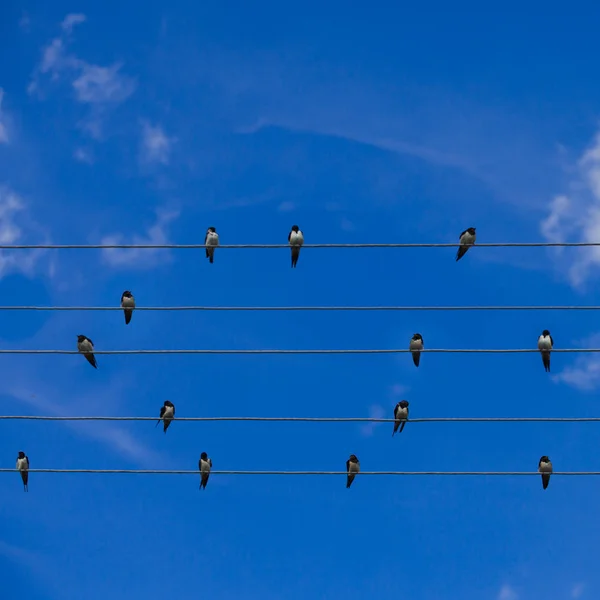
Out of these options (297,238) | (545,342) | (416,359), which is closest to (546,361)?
(545,342)

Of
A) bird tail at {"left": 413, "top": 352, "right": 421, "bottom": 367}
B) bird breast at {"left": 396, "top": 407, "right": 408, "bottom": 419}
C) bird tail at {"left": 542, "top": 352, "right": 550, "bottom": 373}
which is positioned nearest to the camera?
bird tail at {"left": 542, "top": 352, "right": 550, "bottom": 373}

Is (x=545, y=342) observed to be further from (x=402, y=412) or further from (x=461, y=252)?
(x=402, y=412)

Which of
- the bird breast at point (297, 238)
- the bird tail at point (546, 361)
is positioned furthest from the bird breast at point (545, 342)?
the bird breast at point (297, 238)

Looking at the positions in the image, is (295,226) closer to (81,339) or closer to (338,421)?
(81,339)

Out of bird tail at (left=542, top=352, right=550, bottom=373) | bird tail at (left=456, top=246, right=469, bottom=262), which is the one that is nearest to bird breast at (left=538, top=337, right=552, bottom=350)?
bird tail at (left=542, top=352, right=550, bottom=373)

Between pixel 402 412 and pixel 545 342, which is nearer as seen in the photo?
pixel 545 342

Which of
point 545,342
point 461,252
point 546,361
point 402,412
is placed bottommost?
point 402,412

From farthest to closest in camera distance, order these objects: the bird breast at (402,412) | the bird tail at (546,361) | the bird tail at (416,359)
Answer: the bird breast at (402,412)
the bird tail at (416,359)
the bird tail at (546,361)

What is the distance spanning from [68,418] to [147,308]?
1.34m

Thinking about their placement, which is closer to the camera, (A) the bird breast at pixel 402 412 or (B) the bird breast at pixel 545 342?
(B) the bird breast at pixel 545 342

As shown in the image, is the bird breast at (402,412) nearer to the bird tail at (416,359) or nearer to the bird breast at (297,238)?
the bird tail at (416,359)

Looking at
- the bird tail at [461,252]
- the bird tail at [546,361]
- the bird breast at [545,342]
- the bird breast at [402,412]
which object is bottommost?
the bird breast at [402,412]

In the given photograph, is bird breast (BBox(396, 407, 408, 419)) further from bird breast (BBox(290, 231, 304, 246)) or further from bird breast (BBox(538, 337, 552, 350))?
bird breast (BBox(290, 231, 304, 246))

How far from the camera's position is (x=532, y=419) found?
39.1 feet
